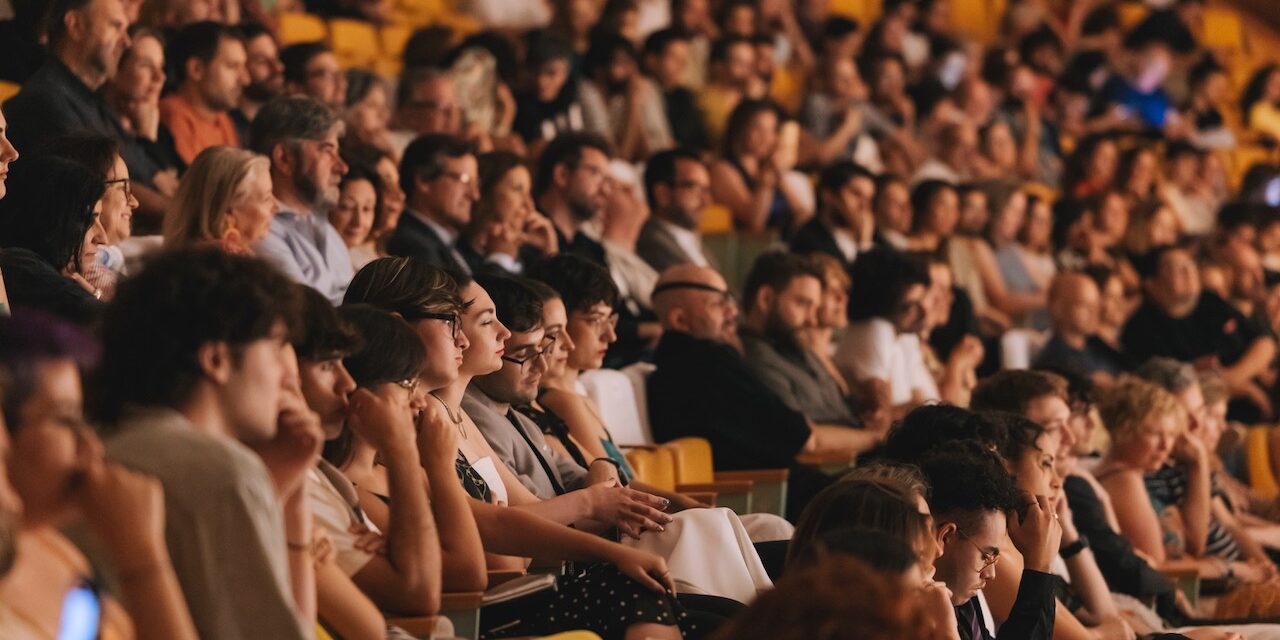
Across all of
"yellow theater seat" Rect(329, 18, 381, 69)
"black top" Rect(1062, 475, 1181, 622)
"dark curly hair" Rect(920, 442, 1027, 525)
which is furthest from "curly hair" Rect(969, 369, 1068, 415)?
"yellow theater seat" Rect(329, 18, 381, 69)

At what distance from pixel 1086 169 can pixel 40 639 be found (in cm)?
800

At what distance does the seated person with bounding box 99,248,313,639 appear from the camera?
200 centimetres

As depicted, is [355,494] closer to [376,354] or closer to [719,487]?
[376,354]

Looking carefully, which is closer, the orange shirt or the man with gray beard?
the man with gray beard

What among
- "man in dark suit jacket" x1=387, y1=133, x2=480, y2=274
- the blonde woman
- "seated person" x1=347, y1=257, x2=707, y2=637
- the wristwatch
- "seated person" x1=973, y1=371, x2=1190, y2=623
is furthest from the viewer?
"man in dark suit jacket" x1=387, y1=133, x2=480, y2=274

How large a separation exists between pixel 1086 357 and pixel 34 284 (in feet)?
14.2

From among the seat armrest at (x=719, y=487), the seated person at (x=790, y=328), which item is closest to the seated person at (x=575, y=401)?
the seat armrest at (x=719, y=487)

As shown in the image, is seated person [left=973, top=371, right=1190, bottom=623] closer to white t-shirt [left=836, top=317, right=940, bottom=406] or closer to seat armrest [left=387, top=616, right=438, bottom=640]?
white t-shirt [left=836, top=317, right=940, bottom=406]

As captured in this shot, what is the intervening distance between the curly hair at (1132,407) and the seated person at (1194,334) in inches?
86.1

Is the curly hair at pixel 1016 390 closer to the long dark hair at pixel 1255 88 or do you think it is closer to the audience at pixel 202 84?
the audience at pixel 202 84

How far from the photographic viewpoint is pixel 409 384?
2713 millimetres

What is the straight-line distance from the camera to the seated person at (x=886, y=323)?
5641 mm

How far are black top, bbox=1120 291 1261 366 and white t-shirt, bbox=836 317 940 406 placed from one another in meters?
1.58

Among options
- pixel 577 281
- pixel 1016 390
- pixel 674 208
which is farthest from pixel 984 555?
pixel 674 208
